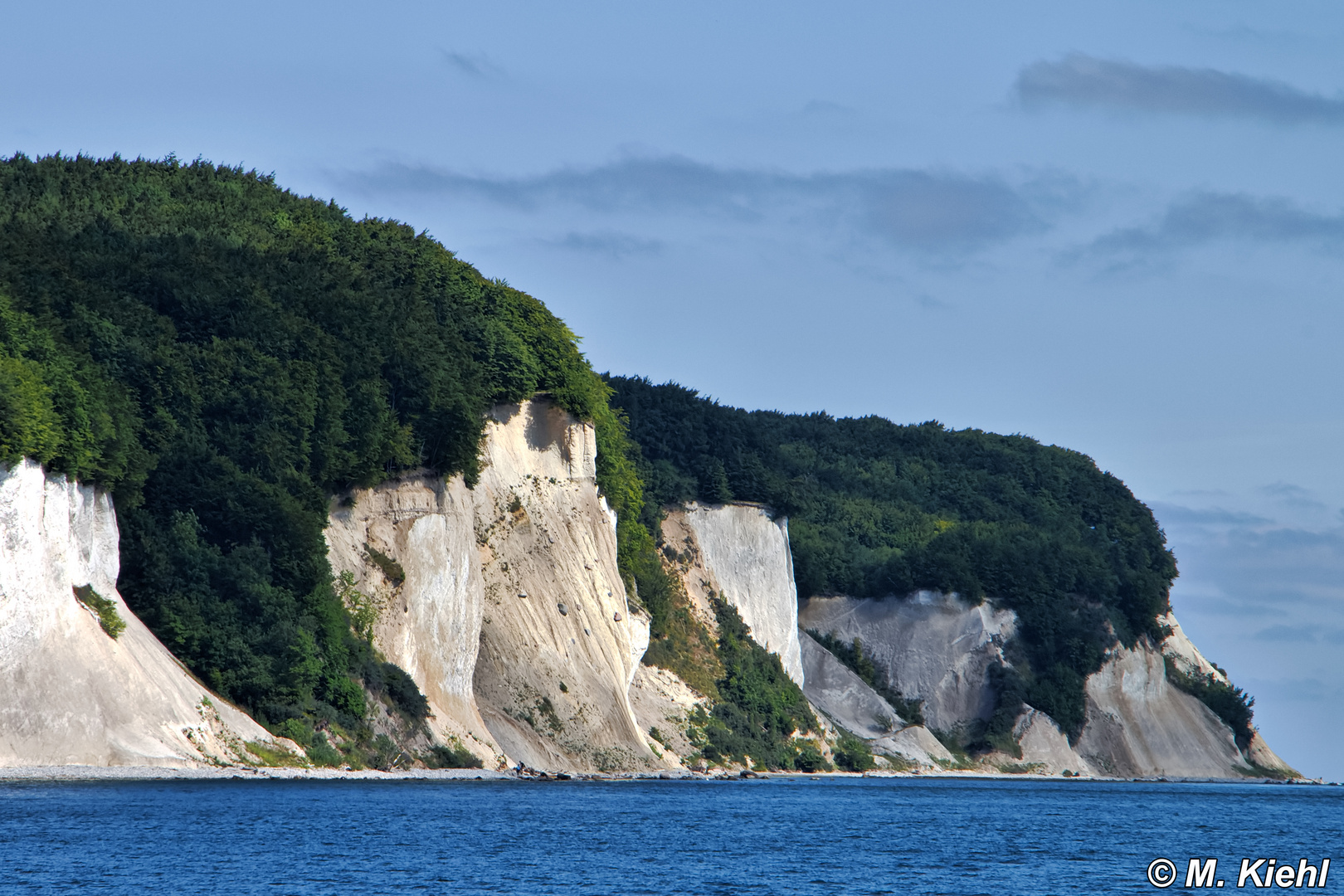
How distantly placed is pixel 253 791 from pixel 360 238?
129 feet

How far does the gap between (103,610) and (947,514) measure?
97.2 metres

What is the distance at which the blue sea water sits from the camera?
36.8 meters

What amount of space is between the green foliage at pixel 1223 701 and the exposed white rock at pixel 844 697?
1167 inches

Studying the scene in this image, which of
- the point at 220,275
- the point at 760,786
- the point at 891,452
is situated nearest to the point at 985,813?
the point at 760,786

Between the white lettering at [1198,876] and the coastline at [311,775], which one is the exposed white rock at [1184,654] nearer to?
the coastline at [311,775]

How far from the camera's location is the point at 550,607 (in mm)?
79250

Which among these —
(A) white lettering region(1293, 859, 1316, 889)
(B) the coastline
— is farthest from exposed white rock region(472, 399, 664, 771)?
(A) white lettering region(1293, 859, 1316, 889)

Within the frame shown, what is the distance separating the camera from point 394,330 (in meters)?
73.4

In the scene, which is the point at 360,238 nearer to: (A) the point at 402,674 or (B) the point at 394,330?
(B) the point at 394,330

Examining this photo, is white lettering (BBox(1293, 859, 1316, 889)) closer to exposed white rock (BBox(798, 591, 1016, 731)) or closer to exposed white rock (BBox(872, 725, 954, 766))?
exposed white rock (BBox(872, 725, 954, 766))

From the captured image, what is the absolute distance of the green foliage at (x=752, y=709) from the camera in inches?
3676

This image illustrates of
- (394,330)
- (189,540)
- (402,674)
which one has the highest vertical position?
(394,330)

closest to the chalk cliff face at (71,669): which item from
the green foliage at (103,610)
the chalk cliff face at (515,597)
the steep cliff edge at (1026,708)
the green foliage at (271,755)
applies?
the green foliage at (103,610)

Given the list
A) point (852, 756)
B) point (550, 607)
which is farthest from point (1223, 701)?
point (550, 607)
